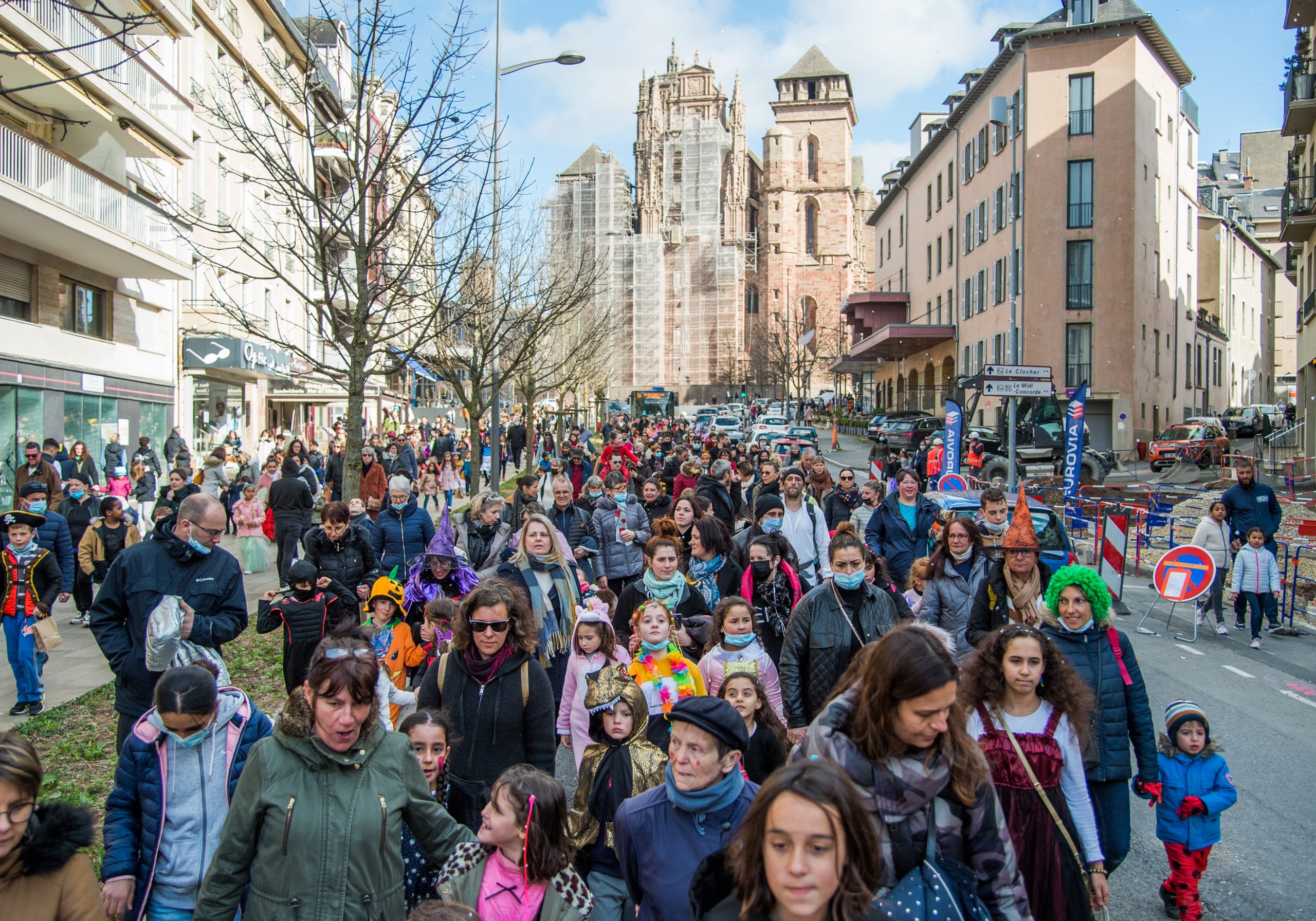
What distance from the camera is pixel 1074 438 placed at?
16.9 m

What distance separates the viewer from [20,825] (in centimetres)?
285

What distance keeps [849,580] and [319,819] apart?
324cm

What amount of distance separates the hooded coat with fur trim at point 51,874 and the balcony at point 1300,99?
30373 millimetres

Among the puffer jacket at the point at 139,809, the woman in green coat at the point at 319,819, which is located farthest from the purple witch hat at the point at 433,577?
the woman in green coat at the point at 319,819

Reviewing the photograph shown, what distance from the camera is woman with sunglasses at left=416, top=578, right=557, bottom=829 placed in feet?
14.6

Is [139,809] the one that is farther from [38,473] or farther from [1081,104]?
[1081,104]

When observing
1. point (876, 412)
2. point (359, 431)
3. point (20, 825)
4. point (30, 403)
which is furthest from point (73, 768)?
point (876, 412)

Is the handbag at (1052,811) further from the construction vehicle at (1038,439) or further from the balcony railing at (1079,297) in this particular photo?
the balcony railing at (1079,297)

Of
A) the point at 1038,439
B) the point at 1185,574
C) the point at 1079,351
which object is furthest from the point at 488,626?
the point at 1079,351

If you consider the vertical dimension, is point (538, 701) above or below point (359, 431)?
below

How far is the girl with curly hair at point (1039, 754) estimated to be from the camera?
3525 mm

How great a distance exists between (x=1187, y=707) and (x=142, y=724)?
4680mm

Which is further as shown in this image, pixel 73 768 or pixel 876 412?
pixel 876 412

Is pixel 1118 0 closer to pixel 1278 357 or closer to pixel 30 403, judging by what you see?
pixel 30 403
